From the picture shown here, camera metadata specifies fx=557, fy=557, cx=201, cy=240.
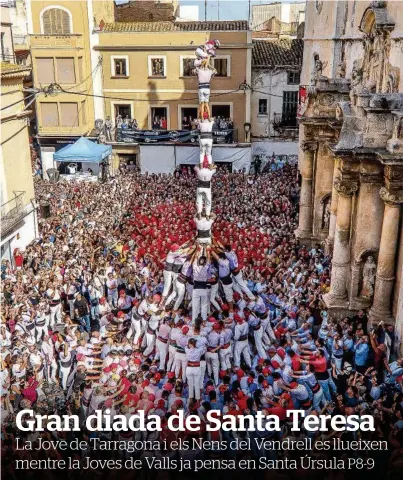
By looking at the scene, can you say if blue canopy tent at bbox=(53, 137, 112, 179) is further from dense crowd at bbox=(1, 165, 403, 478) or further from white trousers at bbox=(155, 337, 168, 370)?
white trousers at bbox=(155, 337, 168, 370)

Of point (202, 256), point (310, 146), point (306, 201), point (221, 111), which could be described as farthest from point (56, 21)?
point (202, 256)

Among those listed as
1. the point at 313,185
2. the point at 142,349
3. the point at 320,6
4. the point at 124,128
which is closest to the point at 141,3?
the point at 124,128

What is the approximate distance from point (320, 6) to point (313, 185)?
977cm

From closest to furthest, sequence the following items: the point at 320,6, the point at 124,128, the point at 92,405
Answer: the point at 92,405 → the point at 320,6 → the point at 124,128

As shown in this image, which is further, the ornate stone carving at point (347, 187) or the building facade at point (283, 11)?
the building facade at point (283, 11)

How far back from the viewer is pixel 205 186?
17.2 meters

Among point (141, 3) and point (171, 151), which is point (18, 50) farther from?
point (171, 151)

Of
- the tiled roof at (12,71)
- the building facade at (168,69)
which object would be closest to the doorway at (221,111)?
the building facade at (168,69)

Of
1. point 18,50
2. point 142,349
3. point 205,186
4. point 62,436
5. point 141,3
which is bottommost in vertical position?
point 142,349

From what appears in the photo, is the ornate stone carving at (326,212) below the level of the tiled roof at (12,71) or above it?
below

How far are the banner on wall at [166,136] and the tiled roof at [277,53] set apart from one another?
4.90 meters

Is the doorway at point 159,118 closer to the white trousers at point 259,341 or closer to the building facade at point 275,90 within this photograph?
the building facade at point 275,90

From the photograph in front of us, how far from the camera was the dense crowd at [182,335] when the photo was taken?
10781 mm

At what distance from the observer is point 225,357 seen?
527 inches
